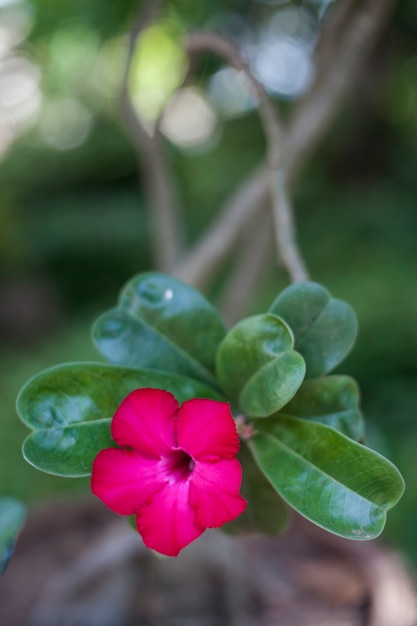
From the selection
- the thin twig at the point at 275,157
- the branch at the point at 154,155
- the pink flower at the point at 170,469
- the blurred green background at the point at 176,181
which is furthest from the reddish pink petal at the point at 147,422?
the blurred green background at the point at 176,181

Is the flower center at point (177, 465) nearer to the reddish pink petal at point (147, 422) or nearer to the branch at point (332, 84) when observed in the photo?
the reddish pink petal at point (147, 422)

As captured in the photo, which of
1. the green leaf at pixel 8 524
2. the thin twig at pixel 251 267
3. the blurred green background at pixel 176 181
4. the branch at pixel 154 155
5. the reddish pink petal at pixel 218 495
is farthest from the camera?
the blurred green background at pixel 176 181

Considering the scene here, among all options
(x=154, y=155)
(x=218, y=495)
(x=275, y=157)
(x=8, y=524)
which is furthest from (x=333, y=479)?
(x=154, y=155)

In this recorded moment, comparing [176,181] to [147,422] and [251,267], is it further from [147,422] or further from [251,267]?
[147,422]

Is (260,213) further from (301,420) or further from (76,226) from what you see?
(76,226)

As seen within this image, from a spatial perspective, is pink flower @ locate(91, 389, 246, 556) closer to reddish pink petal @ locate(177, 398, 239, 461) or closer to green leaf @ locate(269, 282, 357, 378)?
reddish pink petal @ locate(177, 398, 239, 461)

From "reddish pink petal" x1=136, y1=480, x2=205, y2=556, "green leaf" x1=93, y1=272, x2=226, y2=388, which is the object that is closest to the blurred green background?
"green leaf" x1=93, y1=272, x2=226, y2=388
